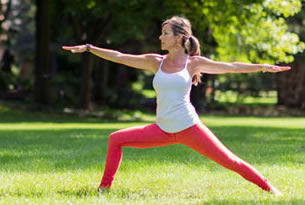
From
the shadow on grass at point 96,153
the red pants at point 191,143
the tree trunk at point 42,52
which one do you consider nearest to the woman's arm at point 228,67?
the red pants at point 191,143

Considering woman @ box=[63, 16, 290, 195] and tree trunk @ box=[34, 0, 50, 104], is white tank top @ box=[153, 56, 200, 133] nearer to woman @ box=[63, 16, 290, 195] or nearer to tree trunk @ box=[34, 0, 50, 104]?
woman @ box=[63, 16, 290, 195]

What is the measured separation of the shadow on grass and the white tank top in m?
2.70

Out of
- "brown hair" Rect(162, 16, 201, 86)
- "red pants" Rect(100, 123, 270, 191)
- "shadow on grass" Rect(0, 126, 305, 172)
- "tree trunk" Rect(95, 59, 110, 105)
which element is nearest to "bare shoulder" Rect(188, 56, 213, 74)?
"brown hair" Rect(162, 16, 201, 86)

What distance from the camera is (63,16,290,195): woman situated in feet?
19.5

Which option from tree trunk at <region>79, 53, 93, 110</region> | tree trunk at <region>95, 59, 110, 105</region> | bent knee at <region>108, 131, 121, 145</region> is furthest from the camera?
tree trunk at <region>95, 59, 110, 105</region>

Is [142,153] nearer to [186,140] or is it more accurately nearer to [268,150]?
[268,150]

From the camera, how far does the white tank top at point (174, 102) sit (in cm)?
592

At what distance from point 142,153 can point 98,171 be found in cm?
252

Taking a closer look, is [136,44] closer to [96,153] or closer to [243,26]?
[243,26]

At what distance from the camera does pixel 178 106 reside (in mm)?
5930

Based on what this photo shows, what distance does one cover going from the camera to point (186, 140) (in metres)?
5.99

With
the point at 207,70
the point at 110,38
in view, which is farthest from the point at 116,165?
the point at 110,38

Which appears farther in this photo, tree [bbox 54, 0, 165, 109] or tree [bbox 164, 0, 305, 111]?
tree [bbox 54, 0, 165, 109]

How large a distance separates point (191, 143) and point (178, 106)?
441 mm
